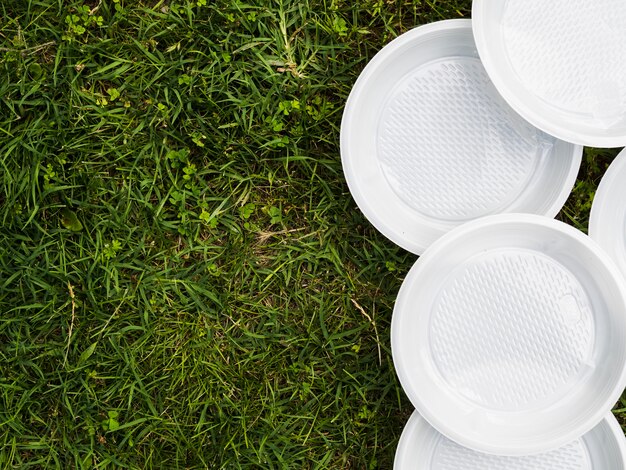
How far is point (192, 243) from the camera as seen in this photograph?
1301 mm

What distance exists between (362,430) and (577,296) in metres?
0.51

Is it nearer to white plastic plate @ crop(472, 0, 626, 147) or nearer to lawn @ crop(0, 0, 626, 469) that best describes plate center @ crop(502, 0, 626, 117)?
white plastic plate @ crop(472, 0, 626, 147)

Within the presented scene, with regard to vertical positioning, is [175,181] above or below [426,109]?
below

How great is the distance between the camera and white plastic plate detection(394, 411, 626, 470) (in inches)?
46.5

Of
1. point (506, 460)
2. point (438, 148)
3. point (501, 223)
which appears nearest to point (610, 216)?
point (501, 223)

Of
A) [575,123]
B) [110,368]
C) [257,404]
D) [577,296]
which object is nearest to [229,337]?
[257,404]

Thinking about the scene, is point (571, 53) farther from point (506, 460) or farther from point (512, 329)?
point (506, 460)

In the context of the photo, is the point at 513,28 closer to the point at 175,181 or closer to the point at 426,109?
the point at 426,109

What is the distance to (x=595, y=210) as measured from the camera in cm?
120

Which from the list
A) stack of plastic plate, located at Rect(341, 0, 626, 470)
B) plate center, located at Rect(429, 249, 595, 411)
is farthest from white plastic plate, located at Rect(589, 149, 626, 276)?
plate center, located at Rect(429, 249, 595, 411)

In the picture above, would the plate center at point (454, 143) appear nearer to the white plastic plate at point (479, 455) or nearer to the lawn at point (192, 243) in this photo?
the lawn at point (192, 243)

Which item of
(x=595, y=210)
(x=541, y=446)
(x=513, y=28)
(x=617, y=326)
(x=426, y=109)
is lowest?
(x=541, y=446)

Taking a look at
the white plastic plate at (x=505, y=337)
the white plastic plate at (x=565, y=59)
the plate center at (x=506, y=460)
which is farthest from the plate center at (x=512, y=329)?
the white plastic plate at (x=565, y=59)

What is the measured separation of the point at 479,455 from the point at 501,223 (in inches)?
18.2
